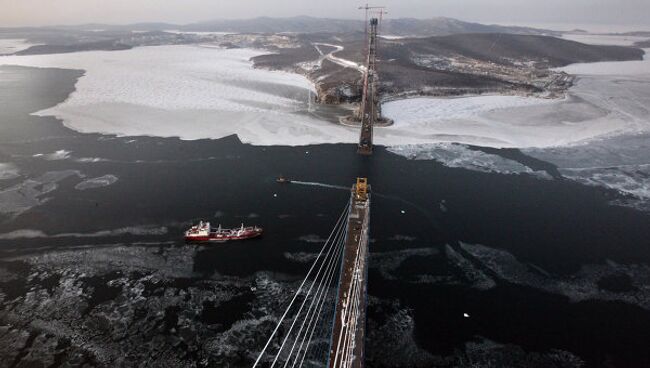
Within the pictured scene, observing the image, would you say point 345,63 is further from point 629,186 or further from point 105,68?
point 629,186

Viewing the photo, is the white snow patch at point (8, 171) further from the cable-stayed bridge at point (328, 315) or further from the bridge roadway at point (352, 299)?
the bridge roadway at point (352, 299)

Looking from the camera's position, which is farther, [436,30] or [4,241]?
[436,30]

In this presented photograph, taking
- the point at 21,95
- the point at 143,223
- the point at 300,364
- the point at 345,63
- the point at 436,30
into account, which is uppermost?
the point at 436,30

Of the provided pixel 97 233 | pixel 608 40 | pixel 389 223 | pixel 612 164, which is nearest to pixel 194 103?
pixel 97 233

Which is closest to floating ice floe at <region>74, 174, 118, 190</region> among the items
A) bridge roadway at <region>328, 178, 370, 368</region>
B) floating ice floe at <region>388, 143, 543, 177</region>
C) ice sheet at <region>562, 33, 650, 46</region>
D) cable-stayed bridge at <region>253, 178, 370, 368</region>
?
cable-stayed bridge at <region>253, 178, 370, 368</region>

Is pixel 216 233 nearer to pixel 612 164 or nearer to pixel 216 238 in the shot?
pixel 216 238

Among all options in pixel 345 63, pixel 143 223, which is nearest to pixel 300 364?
pixel 143 223

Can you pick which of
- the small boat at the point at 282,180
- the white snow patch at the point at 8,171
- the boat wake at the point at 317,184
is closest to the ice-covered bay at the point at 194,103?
the small boat at the point at 282,180
